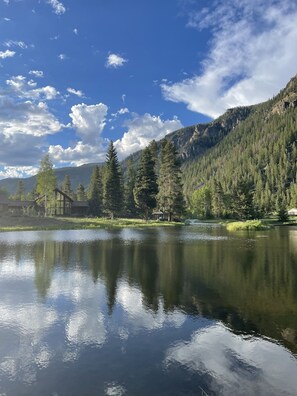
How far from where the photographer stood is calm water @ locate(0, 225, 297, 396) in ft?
25.9

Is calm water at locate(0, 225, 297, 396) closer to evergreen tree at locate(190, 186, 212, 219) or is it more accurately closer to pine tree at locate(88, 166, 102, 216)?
pine tree at locate(88, 166, 102, 216)

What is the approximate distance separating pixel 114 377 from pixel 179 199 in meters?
76.5

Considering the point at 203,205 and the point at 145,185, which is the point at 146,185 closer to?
the point at 145,185

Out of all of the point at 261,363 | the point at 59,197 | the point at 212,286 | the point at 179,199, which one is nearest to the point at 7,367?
the point at 261,363

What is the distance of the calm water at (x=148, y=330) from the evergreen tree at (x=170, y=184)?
6091cm

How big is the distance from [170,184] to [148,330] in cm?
7373

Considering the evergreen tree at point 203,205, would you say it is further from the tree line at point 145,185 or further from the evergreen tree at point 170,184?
the evergreen tree at point 170,184

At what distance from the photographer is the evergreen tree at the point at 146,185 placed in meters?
85.8

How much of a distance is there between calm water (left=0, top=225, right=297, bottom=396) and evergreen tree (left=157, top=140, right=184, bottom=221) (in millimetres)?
60912

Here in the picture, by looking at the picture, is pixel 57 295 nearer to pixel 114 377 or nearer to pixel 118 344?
pixel 118 344

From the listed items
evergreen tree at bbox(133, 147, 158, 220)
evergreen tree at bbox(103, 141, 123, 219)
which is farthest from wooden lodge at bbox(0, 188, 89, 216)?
evergreen tree at bbox(133, 147, 158, 220)

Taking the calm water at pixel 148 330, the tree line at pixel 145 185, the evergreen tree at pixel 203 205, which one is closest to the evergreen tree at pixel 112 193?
the tree line at pixel 145 185

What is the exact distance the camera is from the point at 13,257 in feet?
88.3

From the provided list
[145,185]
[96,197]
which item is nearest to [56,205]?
[96,197]
